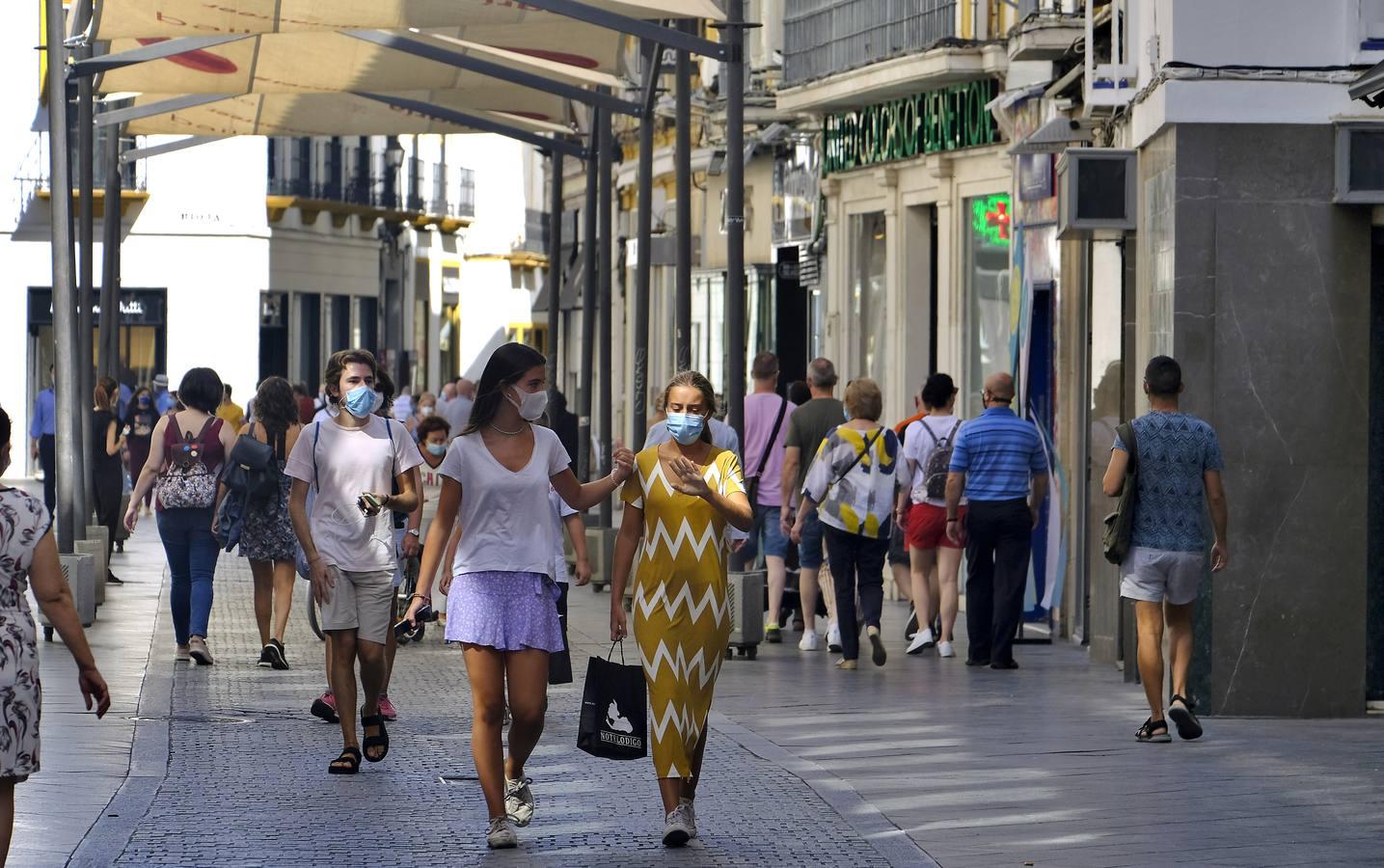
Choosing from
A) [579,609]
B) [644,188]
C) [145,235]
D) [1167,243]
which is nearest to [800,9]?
[644,188]

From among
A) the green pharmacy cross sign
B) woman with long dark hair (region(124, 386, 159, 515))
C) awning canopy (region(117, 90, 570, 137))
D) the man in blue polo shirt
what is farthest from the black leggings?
woman with long dark hair (region(124, 386, 159, 515))

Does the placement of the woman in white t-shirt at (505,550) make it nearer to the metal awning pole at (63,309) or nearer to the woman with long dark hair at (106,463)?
the metal awning pole at (63,309)

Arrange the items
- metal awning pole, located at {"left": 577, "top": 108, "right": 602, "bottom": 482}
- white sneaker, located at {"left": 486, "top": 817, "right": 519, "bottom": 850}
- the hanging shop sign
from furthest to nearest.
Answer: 1. the hanging shop sign
2. metal awning pole, located at {"left": 577, "top": 108, "right": 602, "bottom": 482}
3. white sneaker, located at {"left": 486, "top": 817, "right": 519, "bottom": 850}

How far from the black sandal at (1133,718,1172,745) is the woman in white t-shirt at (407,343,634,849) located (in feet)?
12.2

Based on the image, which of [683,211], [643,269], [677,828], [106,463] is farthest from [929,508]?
[106,463]

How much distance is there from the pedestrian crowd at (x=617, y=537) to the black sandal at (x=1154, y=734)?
0.01 metres

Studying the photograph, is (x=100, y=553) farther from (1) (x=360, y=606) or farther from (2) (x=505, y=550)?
(2) (x=505, y=550)

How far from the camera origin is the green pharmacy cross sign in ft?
73.2

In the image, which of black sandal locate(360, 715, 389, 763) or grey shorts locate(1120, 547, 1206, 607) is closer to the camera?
black sandal locate(360, 715, 389, 763)

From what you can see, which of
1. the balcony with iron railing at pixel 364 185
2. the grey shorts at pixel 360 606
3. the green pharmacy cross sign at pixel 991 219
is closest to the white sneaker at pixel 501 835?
the grey shorts at pixel 360 606

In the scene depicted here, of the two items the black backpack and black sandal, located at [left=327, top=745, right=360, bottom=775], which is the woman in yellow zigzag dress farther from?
the black backpack

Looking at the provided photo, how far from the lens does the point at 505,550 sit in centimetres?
934

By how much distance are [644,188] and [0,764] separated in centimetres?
1690

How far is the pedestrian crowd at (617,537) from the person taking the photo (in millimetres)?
9273
